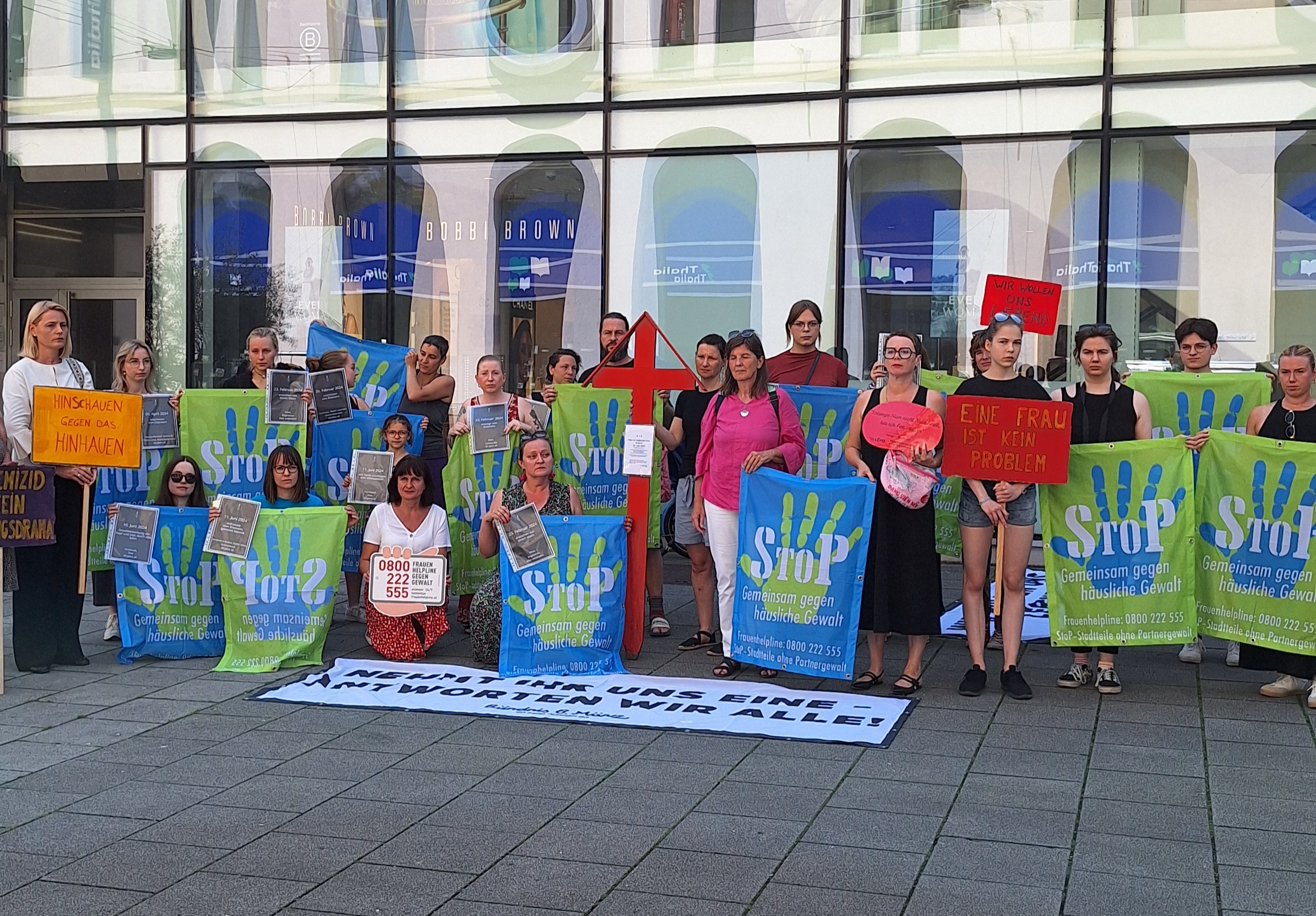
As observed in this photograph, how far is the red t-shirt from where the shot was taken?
28.8 ft

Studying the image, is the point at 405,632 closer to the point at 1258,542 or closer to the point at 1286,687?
the point at 1258,542

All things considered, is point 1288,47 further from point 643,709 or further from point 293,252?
point 293,252

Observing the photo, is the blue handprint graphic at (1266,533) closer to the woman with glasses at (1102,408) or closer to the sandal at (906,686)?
the woman with glasses at (1102,408)

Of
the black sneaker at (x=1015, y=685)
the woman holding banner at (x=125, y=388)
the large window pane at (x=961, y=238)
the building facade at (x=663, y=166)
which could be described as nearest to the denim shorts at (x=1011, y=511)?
the black sneaker at (x=1015, y=685)

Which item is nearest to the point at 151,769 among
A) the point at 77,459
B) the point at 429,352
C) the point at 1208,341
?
the point at 77,459

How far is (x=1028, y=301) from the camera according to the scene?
9.55 metres

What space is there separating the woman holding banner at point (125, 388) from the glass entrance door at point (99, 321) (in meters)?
7.05

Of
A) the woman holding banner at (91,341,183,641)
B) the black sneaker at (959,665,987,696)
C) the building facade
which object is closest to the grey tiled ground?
the black sneaker at (959,665,987,696)

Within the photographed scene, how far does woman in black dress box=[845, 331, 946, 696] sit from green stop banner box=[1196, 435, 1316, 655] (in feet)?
4.74

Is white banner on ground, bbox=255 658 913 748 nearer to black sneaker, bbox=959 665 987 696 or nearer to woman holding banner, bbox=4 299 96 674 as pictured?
black sneaker, bbox=959 665 987 696

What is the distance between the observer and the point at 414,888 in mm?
4367

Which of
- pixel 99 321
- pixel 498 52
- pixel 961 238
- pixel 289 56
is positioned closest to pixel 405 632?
pixel 961 238

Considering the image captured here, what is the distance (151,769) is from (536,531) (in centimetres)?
249

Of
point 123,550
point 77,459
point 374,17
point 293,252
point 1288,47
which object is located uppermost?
point 374,17
